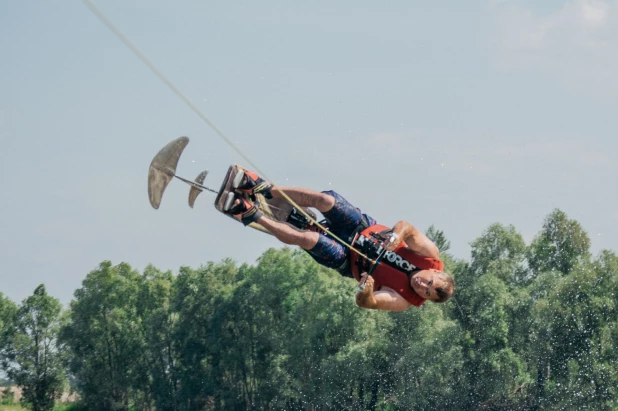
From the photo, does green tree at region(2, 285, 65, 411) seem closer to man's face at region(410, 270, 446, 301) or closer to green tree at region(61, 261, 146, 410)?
green tree at region(61, 261, 146, 410)

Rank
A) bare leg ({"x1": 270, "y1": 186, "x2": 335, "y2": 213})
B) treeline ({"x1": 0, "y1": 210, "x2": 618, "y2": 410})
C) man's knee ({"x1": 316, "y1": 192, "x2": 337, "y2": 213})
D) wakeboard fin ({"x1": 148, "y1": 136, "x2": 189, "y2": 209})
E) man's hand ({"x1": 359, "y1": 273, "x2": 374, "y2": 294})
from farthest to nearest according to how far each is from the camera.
→ treeline ({"x1": 0, "y1": 210, "x2": 618, "y2": 410}) < wakeboard fin ({"x1": 148, "y1": 136, "x2": 189, "y2": 209}) < man's knee ({"x1": 316, "y1": 192, "x2": 337, "y2": 213}) < bare leg ({"x1": 270, "y1": 186, "x2": 335, "y2": 213}) < man's hand ({"x1": 359, "y1": 273, "x2": 374, "y2": 294})

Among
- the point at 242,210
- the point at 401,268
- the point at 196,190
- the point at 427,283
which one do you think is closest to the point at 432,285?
the point at 427,283

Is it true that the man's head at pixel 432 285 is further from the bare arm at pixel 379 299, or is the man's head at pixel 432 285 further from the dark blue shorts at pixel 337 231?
the dark blue shorts at pixel 337 231

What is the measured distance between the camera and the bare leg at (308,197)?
361 inches

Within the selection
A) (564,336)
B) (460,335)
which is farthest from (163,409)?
(564,336)

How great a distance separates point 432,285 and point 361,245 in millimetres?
829

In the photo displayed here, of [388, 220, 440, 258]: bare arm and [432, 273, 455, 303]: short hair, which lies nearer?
[388, 220, 440, 258]: bare arm

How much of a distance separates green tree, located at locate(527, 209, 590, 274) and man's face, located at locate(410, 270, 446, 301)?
3095 centimetres

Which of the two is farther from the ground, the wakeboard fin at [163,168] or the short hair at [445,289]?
the wakeboard fin at [163,168]

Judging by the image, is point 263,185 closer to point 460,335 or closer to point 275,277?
point 460,335

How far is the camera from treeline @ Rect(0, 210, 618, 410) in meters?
34.7

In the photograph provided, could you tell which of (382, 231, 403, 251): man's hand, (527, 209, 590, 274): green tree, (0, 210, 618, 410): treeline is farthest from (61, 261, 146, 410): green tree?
Answer: (382, 231, 403, 251): man's hand

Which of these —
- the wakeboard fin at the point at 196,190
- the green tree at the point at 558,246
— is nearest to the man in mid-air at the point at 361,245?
the wakeboard fin at the point at 196,190

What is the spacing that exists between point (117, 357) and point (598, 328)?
77.0ft
